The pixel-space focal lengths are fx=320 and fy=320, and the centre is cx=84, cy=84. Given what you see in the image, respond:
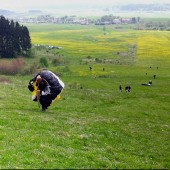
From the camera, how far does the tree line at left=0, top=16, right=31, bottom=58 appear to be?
420 ft

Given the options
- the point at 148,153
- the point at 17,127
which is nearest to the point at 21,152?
the point at 17,127

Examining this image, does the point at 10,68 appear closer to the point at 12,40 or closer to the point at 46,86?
the point at 12,40

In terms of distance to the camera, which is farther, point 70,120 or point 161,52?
point 161,52

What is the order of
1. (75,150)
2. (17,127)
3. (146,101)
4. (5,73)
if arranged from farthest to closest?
(5,73)
(146,101)
(17,127)
(75,150)

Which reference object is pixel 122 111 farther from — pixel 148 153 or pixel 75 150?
pixel 75 150

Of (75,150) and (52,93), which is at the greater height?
(52,93)

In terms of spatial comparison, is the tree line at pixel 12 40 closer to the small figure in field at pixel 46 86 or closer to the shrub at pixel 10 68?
the shrub at pixel 10 68

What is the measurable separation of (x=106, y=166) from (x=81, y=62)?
107m

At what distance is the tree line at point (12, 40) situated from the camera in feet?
420

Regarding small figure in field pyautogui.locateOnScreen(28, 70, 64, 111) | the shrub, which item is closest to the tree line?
the shrub

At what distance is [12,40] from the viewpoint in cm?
13088

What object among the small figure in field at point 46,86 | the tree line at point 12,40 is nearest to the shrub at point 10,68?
the tree line at point 12,40

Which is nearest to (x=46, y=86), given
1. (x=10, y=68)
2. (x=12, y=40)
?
(x=10, y=68)

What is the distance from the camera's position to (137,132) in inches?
1280
